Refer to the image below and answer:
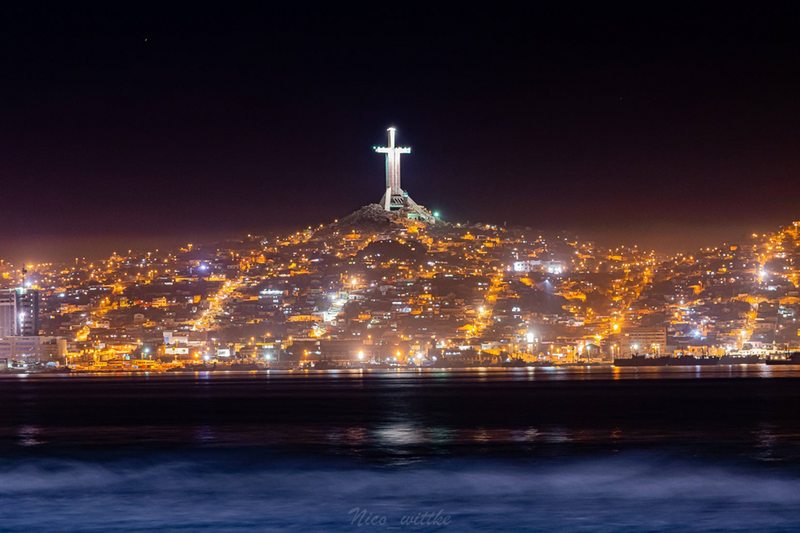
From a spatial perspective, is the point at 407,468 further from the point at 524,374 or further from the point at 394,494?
the point at 524,374

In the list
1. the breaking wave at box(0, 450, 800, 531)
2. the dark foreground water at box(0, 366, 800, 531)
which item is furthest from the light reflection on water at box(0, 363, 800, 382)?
the breaking wave at box(0, 450, 800, 531)

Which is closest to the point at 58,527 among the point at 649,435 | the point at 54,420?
the point at 649,435

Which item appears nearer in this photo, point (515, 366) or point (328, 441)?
point (328, 441)

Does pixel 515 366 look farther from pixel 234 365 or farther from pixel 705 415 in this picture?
pixel 705 415

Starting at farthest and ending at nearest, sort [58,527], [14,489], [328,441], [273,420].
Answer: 1. [273,420]
2. [328,441]
3. [14,489]
4. [58,527]

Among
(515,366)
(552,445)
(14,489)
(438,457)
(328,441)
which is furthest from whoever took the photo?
(515,366)

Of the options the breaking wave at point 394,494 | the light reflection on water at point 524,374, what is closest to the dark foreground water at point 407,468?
the breaking wave at point 394,494

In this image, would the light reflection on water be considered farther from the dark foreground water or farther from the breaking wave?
the breaking wave

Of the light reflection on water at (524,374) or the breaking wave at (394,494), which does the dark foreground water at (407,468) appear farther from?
the light reflection on water at (524,374)

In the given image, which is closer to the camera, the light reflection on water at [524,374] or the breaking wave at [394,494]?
the breaking wave at [394,494]
